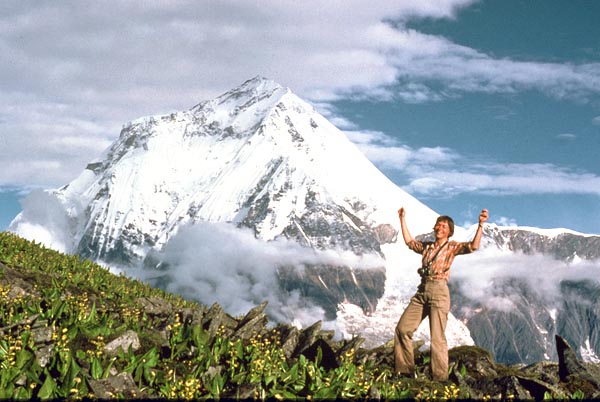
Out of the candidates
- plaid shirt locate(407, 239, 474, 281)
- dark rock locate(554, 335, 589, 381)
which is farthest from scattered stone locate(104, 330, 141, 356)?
dark rock locate(554, 335, 589, 381)

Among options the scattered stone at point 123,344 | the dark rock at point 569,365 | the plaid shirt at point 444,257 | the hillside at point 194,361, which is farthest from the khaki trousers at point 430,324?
the scattered stone at point 123,344

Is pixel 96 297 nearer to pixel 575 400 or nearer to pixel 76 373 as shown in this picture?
pixel 76 373

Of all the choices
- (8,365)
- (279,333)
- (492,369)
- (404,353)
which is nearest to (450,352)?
(492,369)

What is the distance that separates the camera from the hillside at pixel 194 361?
366 inches

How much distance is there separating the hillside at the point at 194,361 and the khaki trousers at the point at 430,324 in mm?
326

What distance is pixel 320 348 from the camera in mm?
12383

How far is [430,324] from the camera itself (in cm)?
1357

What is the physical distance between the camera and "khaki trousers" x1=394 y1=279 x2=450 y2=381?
13.1 m

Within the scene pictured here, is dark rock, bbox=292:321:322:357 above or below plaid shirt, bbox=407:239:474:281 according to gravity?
below

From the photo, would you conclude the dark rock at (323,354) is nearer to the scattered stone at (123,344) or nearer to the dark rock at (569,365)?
the scattered stone at (123,344)

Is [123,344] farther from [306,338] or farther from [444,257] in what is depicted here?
[444,257]

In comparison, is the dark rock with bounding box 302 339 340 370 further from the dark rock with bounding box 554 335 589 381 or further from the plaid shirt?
the dark rock with bounding box 554 335 589 381

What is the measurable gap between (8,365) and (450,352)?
1066cm

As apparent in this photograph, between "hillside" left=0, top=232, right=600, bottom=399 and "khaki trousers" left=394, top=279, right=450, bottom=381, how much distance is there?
33 cm
